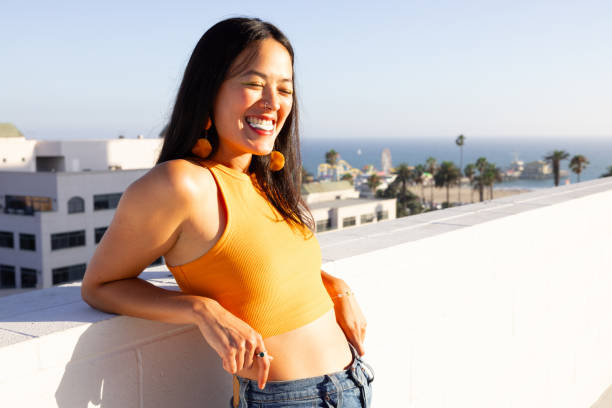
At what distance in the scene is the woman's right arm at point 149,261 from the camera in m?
1.13

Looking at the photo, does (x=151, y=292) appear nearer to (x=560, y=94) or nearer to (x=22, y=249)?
(x=22, y=249)

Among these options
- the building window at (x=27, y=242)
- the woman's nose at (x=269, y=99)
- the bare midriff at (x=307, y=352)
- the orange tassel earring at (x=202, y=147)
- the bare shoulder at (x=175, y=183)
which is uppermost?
the woman's nose at (x=269, y=99)

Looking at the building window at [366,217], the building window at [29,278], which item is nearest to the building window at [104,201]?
the building window at [29,278]

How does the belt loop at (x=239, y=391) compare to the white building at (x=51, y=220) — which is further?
the white building at (x=51, y=220)

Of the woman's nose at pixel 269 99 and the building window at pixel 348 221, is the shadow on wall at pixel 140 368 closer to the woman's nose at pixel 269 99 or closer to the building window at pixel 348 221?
the woman's nose at pixel 269 99

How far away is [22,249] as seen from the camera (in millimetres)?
27875

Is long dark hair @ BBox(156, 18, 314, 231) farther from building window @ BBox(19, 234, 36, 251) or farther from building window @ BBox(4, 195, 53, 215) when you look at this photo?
building window @ BBox(19, 234, 36, 251)

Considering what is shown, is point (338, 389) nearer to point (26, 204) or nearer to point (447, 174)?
point (26, 204)

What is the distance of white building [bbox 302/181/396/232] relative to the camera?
1436 inches

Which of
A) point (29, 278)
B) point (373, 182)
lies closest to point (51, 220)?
point (29, 278)

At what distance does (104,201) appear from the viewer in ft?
98.4

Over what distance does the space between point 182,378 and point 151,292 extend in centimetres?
25

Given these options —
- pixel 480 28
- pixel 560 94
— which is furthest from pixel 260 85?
pixel 560 94

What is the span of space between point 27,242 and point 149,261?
97.6 feet
